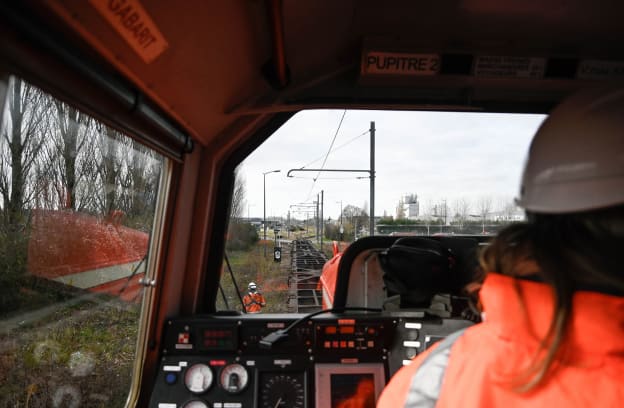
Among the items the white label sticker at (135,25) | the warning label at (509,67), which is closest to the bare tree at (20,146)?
the white label sticker at (135,25)

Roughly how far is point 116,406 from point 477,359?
6.72 ft

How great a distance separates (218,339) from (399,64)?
1.76m

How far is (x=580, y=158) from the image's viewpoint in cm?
89

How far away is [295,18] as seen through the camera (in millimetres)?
1854

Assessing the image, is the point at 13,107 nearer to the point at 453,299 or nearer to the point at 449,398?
the point at 449,398

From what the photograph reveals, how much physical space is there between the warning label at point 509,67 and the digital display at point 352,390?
5.74 feet

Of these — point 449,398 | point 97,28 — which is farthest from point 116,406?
point 449,398

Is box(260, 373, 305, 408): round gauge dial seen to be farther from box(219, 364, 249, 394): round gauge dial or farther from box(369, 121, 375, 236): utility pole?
box(369, 121, 375, 236): utility pole

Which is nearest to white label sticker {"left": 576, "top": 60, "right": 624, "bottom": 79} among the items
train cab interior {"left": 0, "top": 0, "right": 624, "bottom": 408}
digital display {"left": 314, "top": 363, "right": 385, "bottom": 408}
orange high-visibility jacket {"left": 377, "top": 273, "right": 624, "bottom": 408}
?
train cab interior {"left": 0, "top": 0, "right": 624, "bottom": 408}

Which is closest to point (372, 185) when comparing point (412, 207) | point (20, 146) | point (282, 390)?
point (412, 207)

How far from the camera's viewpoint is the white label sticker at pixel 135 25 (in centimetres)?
109

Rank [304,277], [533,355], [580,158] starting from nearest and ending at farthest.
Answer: [533,355]
[580,158]
[304,277]

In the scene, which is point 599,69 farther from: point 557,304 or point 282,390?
point 282,390

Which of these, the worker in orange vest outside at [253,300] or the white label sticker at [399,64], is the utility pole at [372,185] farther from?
the worker in orange vest outside at [253,300]
